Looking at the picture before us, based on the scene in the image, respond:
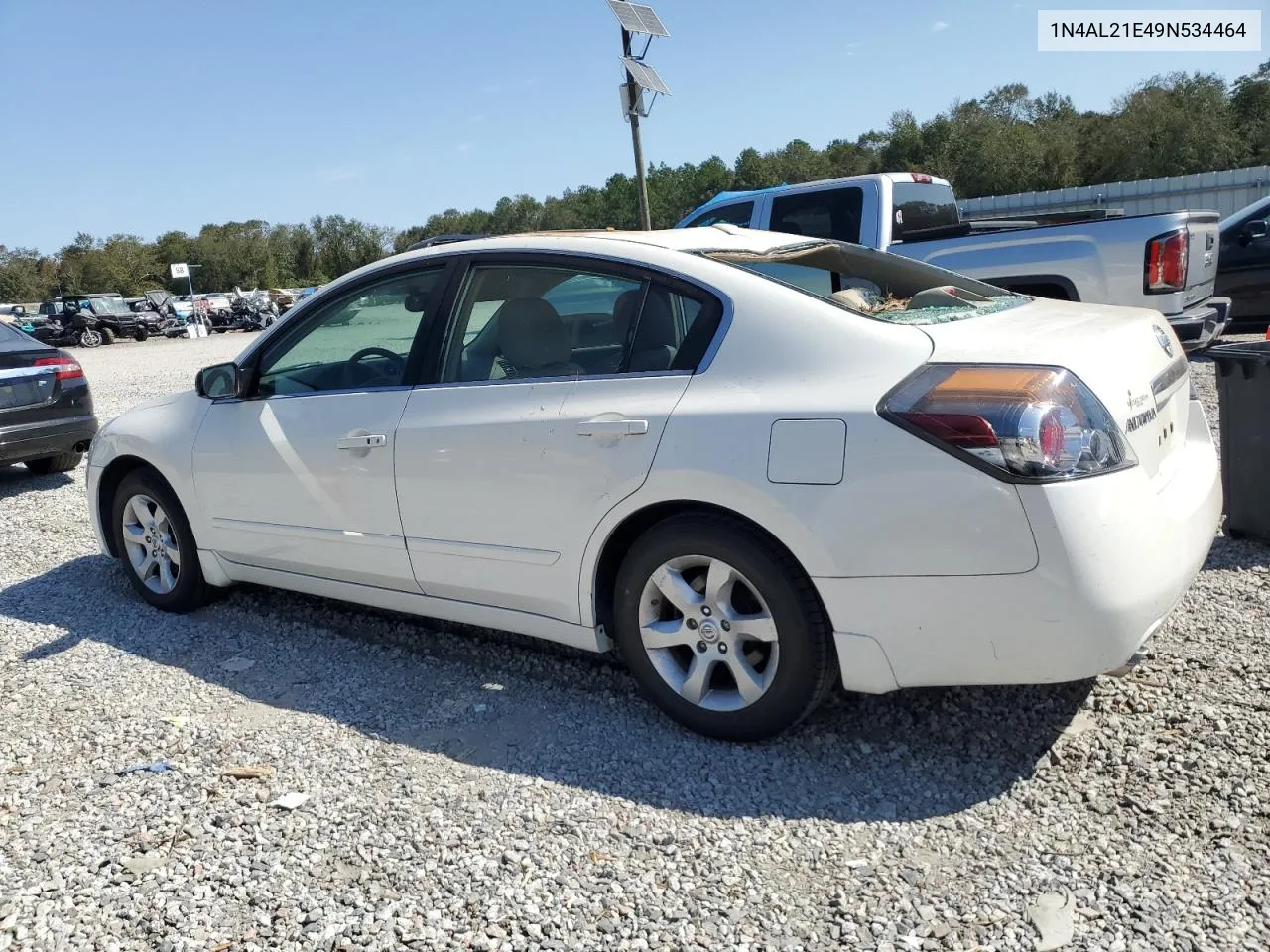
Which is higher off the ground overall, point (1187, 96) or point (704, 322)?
point (1187, 96)

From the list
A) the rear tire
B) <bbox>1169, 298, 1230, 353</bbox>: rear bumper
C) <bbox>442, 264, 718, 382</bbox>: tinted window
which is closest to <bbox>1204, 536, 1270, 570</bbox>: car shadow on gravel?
<bbox>442, 264, 718, 382</bbox>: tinted window

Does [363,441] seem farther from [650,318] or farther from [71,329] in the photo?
[71,329]

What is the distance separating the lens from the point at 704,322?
3.21 metres

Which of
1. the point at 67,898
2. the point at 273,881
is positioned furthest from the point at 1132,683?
the point at 67,898

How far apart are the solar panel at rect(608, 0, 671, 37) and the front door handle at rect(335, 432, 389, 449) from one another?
12.7 m

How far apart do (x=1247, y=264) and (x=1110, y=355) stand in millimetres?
9994

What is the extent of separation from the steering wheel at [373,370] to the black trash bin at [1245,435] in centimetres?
359

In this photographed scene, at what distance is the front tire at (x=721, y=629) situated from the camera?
2949mm

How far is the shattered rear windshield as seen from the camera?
3291mm

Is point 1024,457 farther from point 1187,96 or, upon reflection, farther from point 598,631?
point 1187,96

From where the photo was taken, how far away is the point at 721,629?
3105 millimetres

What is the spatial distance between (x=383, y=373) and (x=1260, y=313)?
10.8 metres

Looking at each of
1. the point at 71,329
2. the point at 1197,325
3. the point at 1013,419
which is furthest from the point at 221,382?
the point at 71,329

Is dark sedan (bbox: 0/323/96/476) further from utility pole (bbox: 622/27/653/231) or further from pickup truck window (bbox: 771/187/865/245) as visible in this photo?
utility pole (bbox: 622/27/653/231)
